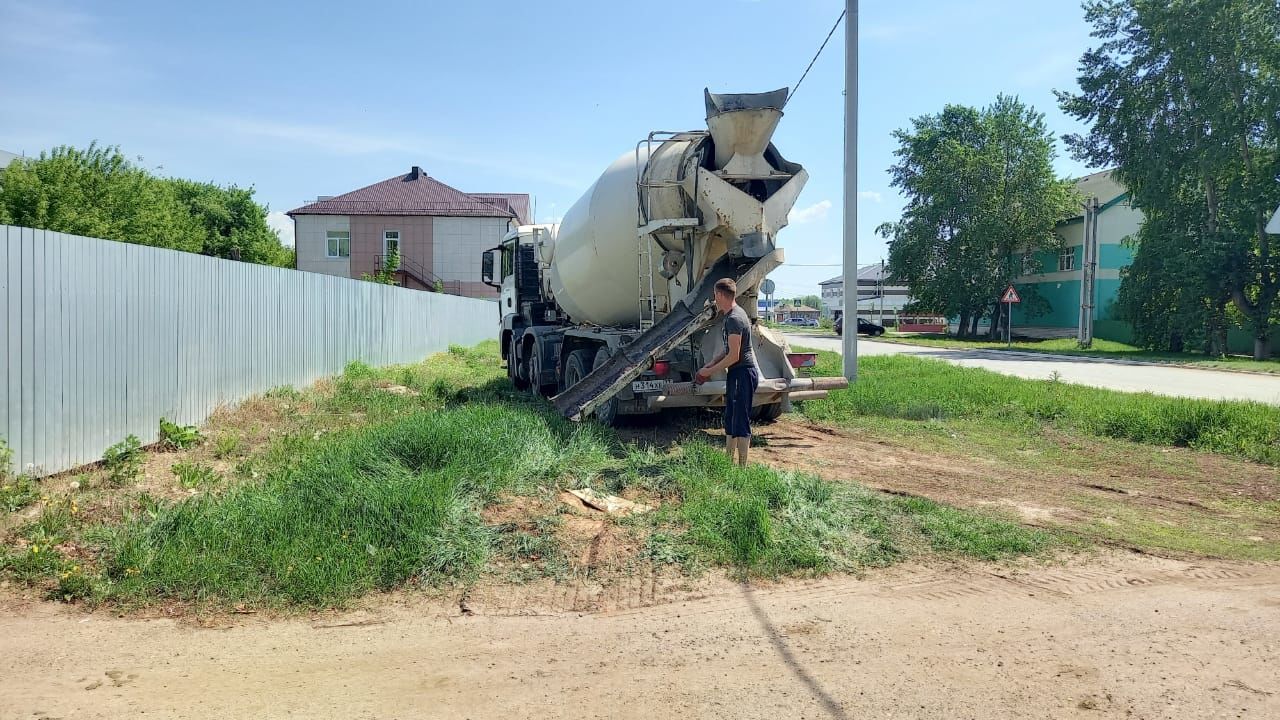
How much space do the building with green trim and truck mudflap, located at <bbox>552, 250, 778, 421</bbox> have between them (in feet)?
110

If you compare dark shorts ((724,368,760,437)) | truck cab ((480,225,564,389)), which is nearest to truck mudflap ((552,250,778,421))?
Result: dark shorts ((724,368,760,437))

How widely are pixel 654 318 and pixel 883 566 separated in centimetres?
501

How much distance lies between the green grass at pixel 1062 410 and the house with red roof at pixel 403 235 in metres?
31.0

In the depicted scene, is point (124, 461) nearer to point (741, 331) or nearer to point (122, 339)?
point (122, 339)

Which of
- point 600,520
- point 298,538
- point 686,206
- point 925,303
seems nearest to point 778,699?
point 600,520

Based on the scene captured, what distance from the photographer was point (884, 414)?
11477mm

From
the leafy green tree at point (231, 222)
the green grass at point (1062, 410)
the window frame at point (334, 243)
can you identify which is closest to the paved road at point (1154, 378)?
the green grass at point (1062, 410)

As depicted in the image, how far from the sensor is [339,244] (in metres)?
41.8

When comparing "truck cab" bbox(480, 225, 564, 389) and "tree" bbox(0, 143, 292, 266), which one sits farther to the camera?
"tree" bbox(0, 143, 292, 266)

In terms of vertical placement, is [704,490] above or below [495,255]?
below

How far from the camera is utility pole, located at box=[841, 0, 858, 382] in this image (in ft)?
43.6

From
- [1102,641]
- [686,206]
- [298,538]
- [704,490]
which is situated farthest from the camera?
[686,206]

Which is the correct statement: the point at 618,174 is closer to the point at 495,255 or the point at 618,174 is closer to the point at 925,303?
the point at 495,255

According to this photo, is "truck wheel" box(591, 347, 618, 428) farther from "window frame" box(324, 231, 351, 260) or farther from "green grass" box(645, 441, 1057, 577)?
"window frame" box(324, 231, 351, 260)
